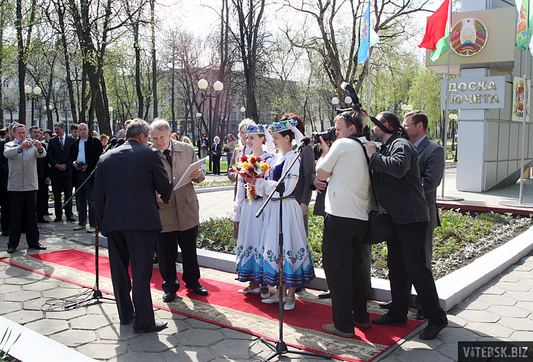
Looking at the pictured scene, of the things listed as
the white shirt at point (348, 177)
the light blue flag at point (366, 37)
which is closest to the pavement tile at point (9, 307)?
the white shirt at point (348, 177)

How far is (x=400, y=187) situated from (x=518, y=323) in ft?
5.72

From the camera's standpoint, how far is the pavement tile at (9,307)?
14.5 ft

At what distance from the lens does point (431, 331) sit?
370 cm

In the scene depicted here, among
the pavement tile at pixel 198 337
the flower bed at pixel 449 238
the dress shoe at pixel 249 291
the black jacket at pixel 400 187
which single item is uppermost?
the black jacket at pixel 400 187

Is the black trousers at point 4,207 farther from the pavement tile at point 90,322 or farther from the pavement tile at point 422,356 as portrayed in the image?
the pavement tile at point 422,356

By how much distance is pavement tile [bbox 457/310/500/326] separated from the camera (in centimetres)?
407

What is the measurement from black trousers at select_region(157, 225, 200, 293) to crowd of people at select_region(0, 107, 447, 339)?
0.04 feet

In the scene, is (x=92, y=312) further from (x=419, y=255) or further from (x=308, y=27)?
(x=308, y=27)

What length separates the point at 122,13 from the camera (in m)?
15.5

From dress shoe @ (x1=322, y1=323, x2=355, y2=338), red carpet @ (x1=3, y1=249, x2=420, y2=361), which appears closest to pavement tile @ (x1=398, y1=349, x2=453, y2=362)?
red carpet @ (x1=3, y1=249, x2=420, y2=361)

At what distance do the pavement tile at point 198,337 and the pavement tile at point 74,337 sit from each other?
78 centimetres

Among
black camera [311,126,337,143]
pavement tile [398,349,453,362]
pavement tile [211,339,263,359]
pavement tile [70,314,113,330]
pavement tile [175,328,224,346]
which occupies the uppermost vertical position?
black camera [311,126,337,143]

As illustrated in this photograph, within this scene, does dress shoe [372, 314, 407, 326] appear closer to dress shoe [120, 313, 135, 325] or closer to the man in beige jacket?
dress shoe [120, 313, 135, 325]

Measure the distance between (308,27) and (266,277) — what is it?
23.4 metres
